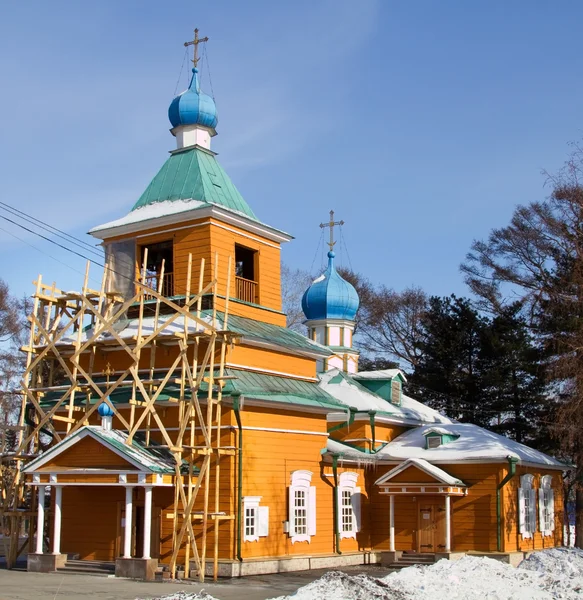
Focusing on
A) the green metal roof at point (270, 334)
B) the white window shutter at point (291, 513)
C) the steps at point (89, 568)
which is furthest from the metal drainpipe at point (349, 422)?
the steps at point (89, 568)

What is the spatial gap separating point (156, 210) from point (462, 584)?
44.5 ft

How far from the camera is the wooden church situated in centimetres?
2048

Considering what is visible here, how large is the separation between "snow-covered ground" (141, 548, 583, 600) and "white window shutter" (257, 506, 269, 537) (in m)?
5.62

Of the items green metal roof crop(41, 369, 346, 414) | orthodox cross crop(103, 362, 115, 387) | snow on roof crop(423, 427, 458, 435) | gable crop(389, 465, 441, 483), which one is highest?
orthodox cross crop(103, 362, 115, 387)

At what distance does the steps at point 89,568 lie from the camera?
2003 centimetres

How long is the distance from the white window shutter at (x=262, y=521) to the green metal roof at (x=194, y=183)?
26.2 ft

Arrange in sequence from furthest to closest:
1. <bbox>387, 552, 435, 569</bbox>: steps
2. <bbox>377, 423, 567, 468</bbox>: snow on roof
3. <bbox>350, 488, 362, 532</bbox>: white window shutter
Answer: <bbox>377, 423, 567, 468</bbox>: snow on roof, <bbox>350, 488, 362, 532</bbox>: white window shutter, <bbox>387, 552, 435, 569</bbox>: steps

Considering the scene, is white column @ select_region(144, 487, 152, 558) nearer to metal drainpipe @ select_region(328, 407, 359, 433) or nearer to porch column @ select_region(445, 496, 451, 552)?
metal drainpipe @ select_region(328, 407, 359, 433)

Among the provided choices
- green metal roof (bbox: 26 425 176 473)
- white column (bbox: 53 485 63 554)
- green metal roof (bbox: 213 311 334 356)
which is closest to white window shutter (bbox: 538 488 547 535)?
green metal roof (bbox: 213 311 334 356)

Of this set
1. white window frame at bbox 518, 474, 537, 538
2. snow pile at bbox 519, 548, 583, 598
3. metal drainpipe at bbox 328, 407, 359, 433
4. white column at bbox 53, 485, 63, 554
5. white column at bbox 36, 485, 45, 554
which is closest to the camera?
snow pile at bbox 519, 548, 583, 598

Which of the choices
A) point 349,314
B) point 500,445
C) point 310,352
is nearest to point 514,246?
point 349,314

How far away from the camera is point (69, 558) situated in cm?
2189

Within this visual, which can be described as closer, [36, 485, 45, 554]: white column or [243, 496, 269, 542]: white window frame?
[36, 485, 45, 554]: white column

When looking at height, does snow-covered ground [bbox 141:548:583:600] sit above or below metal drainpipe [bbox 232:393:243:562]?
below
